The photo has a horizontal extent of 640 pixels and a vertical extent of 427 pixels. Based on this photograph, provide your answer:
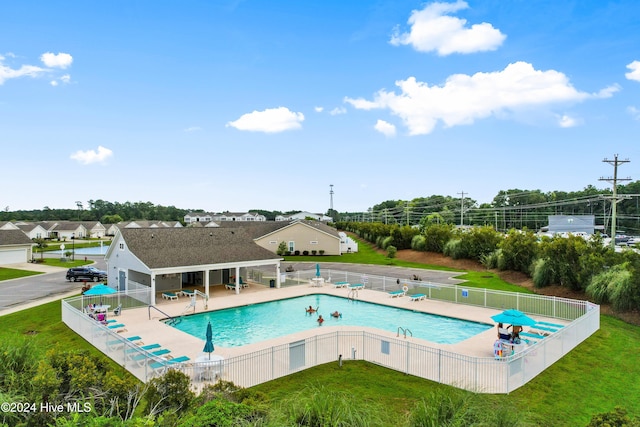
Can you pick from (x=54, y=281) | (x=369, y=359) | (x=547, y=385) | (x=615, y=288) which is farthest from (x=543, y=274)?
(x=54, y=281)

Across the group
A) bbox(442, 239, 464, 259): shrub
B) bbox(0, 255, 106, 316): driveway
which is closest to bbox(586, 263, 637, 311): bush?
bbox(442, 239, 464, 259): shrub

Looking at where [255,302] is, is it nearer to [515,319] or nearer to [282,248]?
[515,319]

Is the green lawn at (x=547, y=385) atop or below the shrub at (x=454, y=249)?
below

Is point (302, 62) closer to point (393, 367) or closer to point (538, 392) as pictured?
point (393, 367)

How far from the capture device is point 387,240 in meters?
59.9

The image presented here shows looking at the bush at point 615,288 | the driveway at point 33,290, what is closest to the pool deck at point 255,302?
the bush at point 615,288

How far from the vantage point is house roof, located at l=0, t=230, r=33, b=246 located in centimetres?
5269

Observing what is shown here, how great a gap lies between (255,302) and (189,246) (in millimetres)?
7637

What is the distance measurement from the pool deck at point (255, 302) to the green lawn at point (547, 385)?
2.83m

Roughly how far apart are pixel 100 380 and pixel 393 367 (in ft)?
33.4

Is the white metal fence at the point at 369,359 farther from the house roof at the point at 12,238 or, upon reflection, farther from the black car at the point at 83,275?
the house roof at the point at 12,238

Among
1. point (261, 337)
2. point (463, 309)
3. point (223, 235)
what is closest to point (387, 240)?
point (223, 235)

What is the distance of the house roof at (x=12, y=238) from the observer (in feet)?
173

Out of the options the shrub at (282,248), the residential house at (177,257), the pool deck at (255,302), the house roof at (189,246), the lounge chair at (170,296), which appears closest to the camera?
the pool deck at (255,302)
